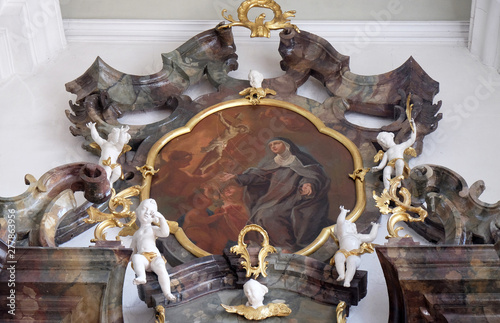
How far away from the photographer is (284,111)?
8008 millimetres

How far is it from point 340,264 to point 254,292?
26.3 inches

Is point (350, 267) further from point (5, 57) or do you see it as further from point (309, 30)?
point (5, 57)

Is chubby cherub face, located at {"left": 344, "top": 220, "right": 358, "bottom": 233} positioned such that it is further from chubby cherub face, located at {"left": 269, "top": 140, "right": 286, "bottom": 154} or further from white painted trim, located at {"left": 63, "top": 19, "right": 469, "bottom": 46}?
white painted trim, located at {"left": 63, "top": 19, "right": 469, "bottom": 46}

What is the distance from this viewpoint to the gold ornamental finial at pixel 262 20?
832cm

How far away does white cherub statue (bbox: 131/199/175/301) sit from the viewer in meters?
6.16

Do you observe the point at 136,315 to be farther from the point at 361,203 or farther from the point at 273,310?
the point at 361,203

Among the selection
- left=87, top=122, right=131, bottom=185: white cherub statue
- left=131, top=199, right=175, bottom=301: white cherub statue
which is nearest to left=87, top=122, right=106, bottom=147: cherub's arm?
left=87, top=122, right=131, bottom=185: white cherub statue

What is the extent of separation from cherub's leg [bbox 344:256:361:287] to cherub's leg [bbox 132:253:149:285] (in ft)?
4.71

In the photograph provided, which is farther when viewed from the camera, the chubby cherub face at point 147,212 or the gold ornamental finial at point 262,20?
the gold ornamental finial at point 262,20

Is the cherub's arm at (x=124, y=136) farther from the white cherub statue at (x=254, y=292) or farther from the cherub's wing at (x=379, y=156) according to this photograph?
the cherub's wing at (x=379, y=156)

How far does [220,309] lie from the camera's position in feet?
20.6

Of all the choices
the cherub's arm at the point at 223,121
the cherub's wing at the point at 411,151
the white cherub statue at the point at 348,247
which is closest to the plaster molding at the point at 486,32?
the cherub's wing at the point at 411,151

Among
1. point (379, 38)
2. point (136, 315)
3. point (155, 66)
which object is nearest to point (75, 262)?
point (136, 315)

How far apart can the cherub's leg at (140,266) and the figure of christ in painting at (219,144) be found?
159 cm
